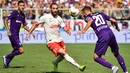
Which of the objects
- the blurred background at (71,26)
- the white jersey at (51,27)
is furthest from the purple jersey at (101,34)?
the blurred background at (71,26)

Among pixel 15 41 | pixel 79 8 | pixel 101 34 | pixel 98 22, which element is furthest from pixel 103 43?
pixel 79 8

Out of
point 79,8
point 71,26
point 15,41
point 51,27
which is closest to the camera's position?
point 51,27

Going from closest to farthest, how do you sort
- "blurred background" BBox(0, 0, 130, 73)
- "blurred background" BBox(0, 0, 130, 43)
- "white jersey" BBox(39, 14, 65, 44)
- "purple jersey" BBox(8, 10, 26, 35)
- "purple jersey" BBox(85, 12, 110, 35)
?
"purple jersey" BBox(85, 12, 110, 35), "white jersey" BBox(39, 14, 65, 44), "purple jersey" BBox(8, 10, 26, 35), "blurred background" BBox(0, 0, 130, 73), "blurred background" BBox(0, 0, 130, 43)

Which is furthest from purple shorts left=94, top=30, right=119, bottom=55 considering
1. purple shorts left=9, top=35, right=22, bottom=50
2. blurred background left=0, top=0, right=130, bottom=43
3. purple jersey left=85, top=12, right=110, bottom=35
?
blurred background left=0, top=0, right=130, bottom=43

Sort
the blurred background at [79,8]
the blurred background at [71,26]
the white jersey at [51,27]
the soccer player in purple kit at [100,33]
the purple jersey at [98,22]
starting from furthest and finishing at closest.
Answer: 1. the blurred background at [79,8]
2. the blurred background at [71,26]
3. the white jersey at [51,27]
4. the purple jersey at [98,22]
5. the soccer player in purple kit at [100,33]

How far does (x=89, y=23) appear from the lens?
13500 millimetres

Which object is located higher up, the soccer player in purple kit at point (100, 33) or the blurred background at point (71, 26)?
the soccer player in purple kit at point (100, 33)

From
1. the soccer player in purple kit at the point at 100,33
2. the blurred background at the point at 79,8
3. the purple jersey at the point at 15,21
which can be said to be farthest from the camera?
the blurred background at the point at 79,8

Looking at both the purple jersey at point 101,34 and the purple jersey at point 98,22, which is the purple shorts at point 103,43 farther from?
the purple jersey at point 98,22

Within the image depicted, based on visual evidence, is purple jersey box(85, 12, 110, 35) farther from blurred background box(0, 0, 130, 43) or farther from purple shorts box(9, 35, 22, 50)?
blurred background box(0, 0, 130, 43)

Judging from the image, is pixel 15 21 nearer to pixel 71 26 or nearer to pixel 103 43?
pixel 103 43

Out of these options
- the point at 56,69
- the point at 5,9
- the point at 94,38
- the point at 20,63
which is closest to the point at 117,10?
the point at 94,38

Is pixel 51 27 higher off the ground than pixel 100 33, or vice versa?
pixel 100 33

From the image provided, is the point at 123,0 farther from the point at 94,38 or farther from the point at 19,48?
the point at 19,48
